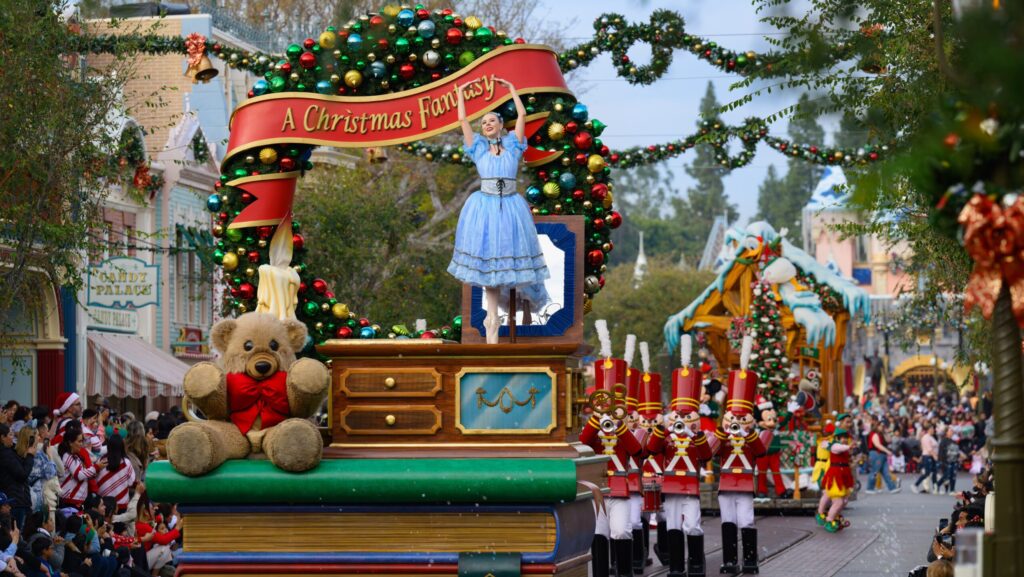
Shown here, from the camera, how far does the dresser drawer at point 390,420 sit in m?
10.2

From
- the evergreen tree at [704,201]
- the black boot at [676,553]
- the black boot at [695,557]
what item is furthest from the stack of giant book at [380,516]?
the evergreen tree at [704,201]

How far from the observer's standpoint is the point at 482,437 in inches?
397

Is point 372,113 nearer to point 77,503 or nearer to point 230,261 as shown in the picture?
point 230,261

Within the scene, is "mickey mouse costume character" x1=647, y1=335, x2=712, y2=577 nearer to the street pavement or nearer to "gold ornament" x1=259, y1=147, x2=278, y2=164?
the street pavement

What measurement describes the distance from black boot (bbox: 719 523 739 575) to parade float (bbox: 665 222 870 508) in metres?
9.57

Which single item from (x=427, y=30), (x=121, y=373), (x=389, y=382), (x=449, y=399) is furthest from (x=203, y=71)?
(x=121, y=373)

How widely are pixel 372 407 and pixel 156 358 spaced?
24.8 metres

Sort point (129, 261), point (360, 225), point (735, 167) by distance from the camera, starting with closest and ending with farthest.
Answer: point (735, 167) < point (129, 261) < point (360, 225)

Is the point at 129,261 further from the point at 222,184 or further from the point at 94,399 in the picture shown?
the point at 222,184

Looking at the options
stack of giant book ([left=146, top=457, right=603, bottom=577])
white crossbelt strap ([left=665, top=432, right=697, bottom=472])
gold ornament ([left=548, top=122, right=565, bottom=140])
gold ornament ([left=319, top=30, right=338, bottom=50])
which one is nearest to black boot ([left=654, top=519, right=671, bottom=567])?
white crossbelt strap ([left=665, top=432, right=697, bottom=472])

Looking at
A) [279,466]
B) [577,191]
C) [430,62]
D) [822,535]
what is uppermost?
[430,62]

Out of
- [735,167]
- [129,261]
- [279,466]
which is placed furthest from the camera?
[129,261]

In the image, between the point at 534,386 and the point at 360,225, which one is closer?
the point at 534,386

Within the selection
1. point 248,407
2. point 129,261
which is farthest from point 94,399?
point 248,407
